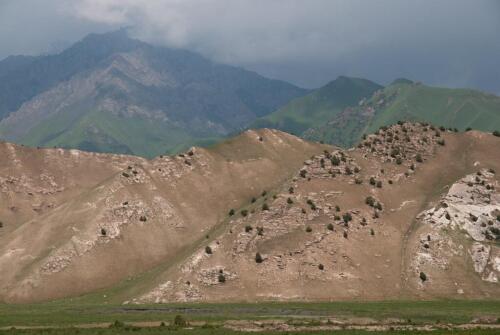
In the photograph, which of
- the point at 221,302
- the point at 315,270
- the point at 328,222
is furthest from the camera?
the point at 328,222

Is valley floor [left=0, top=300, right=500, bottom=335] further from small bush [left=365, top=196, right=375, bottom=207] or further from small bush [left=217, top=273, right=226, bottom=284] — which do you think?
small bush [left=365, top=196, right=375, bottom=207]

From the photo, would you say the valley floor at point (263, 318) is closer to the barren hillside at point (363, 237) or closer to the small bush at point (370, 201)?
the barren hillside at point (363, 237)

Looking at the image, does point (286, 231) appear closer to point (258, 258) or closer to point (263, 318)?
point (258, 258)

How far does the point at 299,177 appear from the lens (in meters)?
142

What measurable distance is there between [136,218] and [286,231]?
39.3 m

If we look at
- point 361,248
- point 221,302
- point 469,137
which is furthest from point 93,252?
point 469,137

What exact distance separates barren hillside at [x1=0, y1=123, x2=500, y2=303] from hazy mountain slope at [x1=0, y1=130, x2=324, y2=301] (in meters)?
0.34

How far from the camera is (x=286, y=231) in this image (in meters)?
124

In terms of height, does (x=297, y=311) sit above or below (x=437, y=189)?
below

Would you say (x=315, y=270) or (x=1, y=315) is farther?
(x=315, y=270)

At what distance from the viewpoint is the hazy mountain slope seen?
125 m

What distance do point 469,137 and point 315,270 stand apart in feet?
229

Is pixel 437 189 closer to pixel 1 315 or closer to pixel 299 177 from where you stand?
pixel 299 177

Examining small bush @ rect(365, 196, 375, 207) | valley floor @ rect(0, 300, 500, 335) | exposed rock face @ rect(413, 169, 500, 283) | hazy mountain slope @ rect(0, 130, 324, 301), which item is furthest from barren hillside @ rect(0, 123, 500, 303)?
valley floor @ rect(0, 300, 500, 335)
